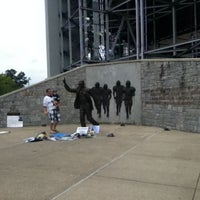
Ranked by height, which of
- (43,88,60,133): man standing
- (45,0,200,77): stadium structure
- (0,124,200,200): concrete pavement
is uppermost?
(45,0,200,77): stadium structure

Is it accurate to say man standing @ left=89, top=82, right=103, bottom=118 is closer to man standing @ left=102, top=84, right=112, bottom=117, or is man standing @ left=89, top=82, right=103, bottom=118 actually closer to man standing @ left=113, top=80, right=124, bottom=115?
man standing @ left=102, top=84, right=112, bottom=117

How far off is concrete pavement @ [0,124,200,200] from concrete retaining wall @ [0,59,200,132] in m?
2.16

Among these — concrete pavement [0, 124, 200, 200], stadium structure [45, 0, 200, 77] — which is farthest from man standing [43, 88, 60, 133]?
stadium structure [45, 0, 200, 77]

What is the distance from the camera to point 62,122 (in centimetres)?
1858

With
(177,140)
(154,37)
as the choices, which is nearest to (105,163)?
(177,140)

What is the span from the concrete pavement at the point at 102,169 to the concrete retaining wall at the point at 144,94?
2.16m

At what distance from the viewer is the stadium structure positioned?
24484 millimetres

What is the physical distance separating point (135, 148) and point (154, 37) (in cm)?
2346

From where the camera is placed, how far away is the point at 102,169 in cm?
766

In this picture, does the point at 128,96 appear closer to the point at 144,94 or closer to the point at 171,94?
the point at 144,94

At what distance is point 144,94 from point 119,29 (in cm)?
1477

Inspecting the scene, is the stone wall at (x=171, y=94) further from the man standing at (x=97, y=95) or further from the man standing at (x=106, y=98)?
the man standing at (x=97, y=95)

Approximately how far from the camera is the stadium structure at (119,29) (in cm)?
2448

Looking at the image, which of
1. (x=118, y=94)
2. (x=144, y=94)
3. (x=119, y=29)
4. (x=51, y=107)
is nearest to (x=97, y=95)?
(x=118, y=94)
